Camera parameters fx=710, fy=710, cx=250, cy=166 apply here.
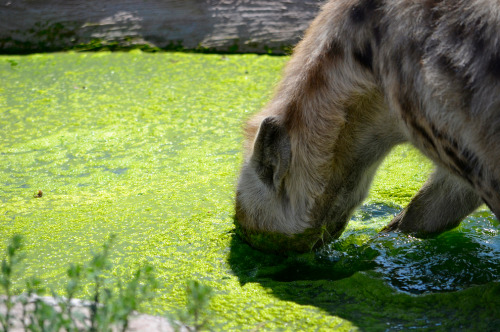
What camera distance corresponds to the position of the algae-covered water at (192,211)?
3061 millimetres

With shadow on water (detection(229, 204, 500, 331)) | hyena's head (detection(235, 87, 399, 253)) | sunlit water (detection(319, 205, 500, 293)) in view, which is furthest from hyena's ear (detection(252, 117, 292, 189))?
sunlit water (detection(319, 205, 500, 293))

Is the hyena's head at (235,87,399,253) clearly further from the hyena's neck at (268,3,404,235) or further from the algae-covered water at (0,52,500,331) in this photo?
the algae-covered water at (0,52,500,331)

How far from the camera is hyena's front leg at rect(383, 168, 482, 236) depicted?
3.69 meters

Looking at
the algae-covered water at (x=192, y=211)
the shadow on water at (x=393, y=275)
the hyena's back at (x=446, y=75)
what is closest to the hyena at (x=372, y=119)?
the hyena's back at (x=446, y=75)

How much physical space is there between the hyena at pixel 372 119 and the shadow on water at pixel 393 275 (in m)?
0.12

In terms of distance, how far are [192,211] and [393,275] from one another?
49.5 inches

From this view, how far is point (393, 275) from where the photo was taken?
341 centimetres

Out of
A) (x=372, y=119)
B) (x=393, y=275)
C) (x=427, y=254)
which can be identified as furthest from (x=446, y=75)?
(x=427, y=254)

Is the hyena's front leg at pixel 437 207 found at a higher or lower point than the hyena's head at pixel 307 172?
lower

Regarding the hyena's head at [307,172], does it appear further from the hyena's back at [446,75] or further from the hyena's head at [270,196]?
the hyena's back at [446,75]

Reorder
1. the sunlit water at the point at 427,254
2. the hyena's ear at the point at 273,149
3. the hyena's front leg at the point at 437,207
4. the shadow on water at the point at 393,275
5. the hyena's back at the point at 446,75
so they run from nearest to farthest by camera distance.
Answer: the hyena's back at the point at 446,75, the shadow on water at the point at 393,275, the hyena's ear at the point at 273,149, the sunlit water at the point at 427,254, the hyena's front leg at the point at 437,207

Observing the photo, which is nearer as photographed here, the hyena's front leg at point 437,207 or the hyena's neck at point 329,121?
the hyena's neck at point 329,121

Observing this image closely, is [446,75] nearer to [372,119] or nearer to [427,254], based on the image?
[372,119]

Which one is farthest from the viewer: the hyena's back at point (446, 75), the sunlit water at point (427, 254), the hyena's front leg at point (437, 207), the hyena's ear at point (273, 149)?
the hyena's front leg at point (437, 207)
